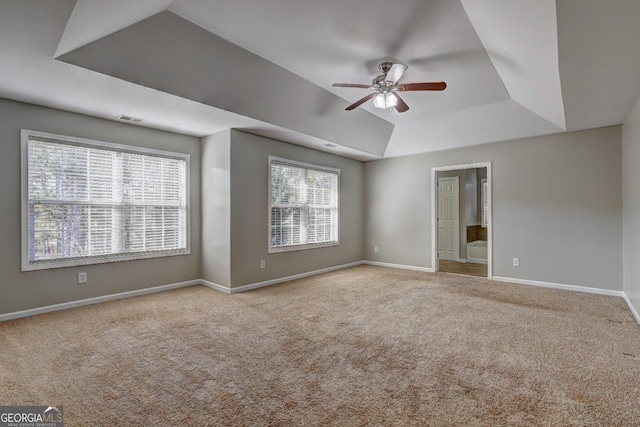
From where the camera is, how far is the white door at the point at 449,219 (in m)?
7.71

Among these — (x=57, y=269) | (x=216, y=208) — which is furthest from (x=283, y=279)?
(x=57, y=269)

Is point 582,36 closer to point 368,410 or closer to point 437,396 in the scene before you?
point 437,396

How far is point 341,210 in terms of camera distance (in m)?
6.58

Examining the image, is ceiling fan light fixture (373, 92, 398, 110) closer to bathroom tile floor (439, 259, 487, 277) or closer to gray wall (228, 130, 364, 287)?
gray wall (228, 130, 364, 287)

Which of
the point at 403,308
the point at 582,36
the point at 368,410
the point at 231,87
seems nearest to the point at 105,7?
the point at 231,87

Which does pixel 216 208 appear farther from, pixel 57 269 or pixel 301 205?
pixel 57 269

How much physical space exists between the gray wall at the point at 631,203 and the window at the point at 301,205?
14.3 feet

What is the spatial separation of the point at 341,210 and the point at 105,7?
5.03 metres

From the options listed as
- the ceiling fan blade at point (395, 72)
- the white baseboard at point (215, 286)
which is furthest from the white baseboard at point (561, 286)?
the white baseboard at point (215, 286)

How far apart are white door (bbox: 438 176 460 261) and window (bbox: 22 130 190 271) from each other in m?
6.07

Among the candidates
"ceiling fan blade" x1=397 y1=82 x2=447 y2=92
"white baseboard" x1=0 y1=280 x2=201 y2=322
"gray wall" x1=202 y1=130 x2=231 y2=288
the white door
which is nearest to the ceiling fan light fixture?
"ceiling fan blade" x1=397 y1=82 x2=447 y2=92

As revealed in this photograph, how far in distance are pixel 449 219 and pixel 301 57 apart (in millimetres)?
5972

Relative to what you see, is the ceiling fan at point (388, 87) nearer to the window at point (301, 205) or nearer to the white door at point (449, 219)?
the window at point (301, 205)

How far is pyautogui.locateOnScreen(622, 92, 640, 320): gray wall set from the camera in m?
3.38
